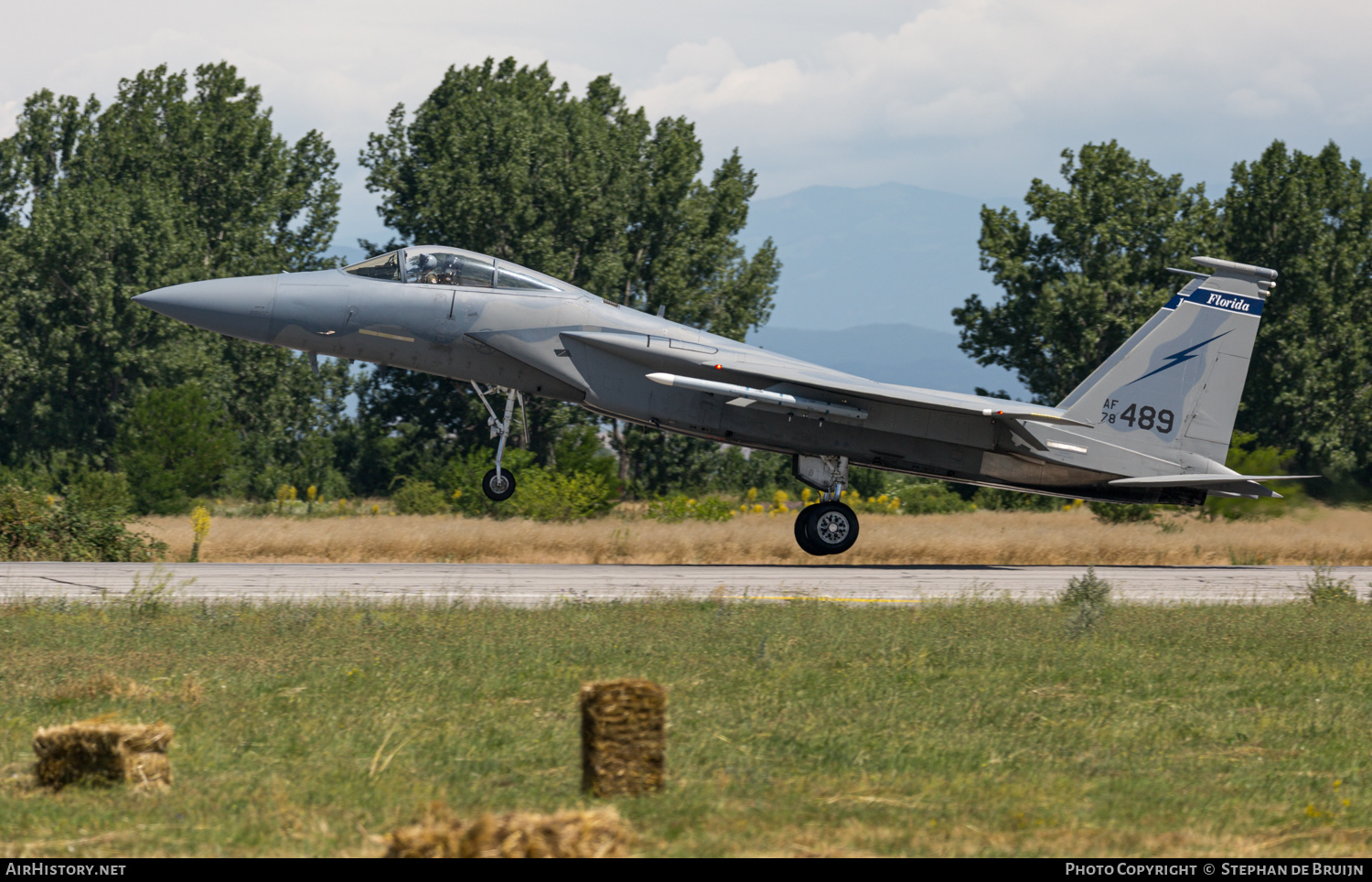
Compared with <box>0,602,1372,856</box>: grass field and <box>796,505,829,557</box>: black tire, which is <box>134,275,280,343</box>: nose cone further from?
<box>796,505,829,557</box>: black tire

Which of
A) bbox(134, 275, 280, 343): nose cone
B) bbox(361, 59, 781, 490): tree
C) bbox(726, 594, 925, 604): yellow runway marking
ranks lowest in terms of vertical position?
bbox(726, 594, 925, 604): yellow runway marking

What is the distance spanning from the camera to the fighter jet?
1784cm

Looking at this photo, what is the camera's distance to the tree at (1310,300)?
138 feet

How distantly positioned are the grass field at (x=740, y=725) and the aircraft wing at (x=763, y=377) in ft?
19.6

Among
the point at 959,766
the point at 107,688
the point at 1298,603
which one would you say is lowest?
the point at 107,688

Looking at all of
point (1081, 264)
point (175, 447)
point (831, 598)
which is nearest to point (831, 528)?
point (831, 598)

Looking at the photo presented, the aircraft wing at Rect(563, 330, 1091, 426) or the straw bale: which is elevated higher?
the aircraft wing at Rect(563, 330, 1091, 426)

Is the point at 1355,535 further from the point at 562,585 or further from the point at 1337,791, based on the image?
the point at 1337,791

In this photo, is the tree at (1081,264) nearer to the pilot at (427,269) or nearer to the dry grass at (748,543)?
the dry grass at (748,543)

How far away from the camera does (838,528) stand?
20031 mm

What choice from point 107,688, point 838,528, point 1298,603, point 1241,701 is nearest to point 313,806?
point 107,688

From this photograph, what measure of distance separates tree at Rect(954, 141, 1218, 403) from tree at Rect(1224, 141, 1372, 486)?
2683 millimetres

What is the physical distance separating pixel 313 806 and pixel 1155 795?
4296 mm

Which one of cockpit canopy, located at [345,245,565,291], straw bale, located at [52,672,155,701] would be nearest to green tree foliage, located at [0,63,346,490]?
cockpit canopy, located at [345,245,565,291]
